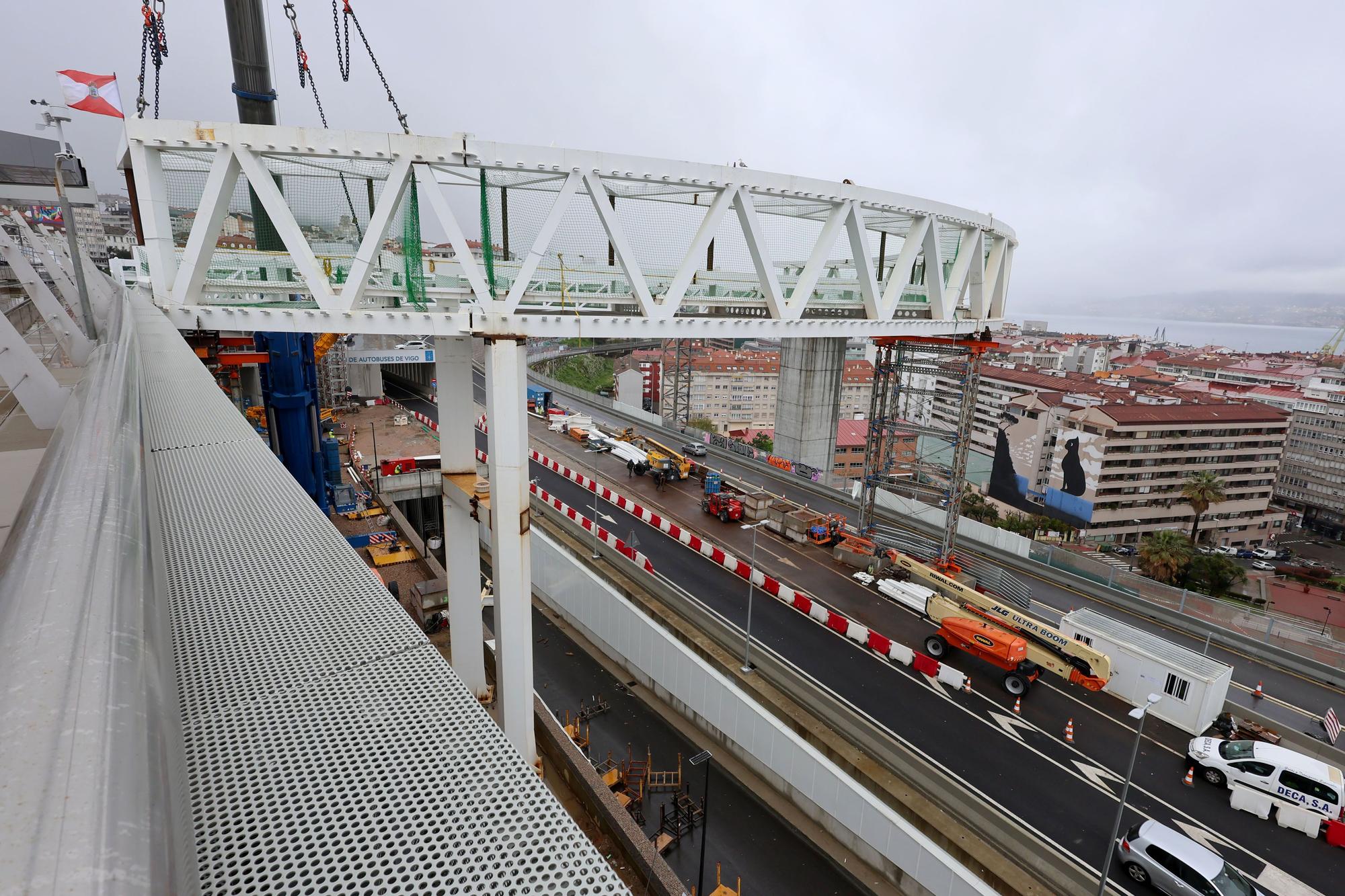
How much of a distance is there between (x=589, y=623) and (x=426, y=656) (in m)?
18.8

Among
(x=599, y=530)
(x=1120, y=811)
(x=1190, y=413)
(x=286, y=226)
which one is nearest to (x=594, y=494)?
(x=599, y=530)

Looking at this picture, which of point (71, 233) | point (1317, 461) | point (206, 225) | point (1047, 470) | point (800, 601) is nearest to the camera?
point (71, 233)

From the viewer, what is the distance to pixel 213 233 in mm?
9719

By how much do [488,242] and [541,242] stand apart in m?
0.98

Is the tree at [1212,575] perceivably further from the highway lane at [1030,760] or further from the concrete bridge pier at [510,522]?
the concrete bridge pier at [510,522]

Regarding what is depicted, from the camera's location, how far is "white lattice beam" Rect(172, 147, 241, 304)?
Answer: 30.0ft

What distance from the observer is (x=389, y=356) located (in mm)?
47688

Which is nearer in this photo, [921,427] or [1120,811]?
[1120,811]

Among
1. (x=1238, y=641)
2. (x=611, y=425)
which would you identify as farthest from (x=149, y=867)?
(x=611, y=425)

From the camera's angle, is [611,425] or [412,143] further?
[611,425]

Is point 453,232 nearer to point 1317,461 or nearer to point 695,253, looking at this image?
point 695,253

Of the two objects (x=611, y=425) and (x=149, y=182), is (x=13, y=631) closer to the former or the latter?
(x=149, y=182)

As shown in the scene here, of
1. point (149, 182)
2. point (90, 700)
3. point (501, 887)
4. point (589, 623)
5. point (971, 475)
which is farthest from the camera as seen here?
point (971, 475)

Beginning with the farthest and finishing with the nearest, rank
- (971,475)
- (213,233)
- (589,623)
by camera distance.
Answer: (971,475)
(589,623)
(213,233)
